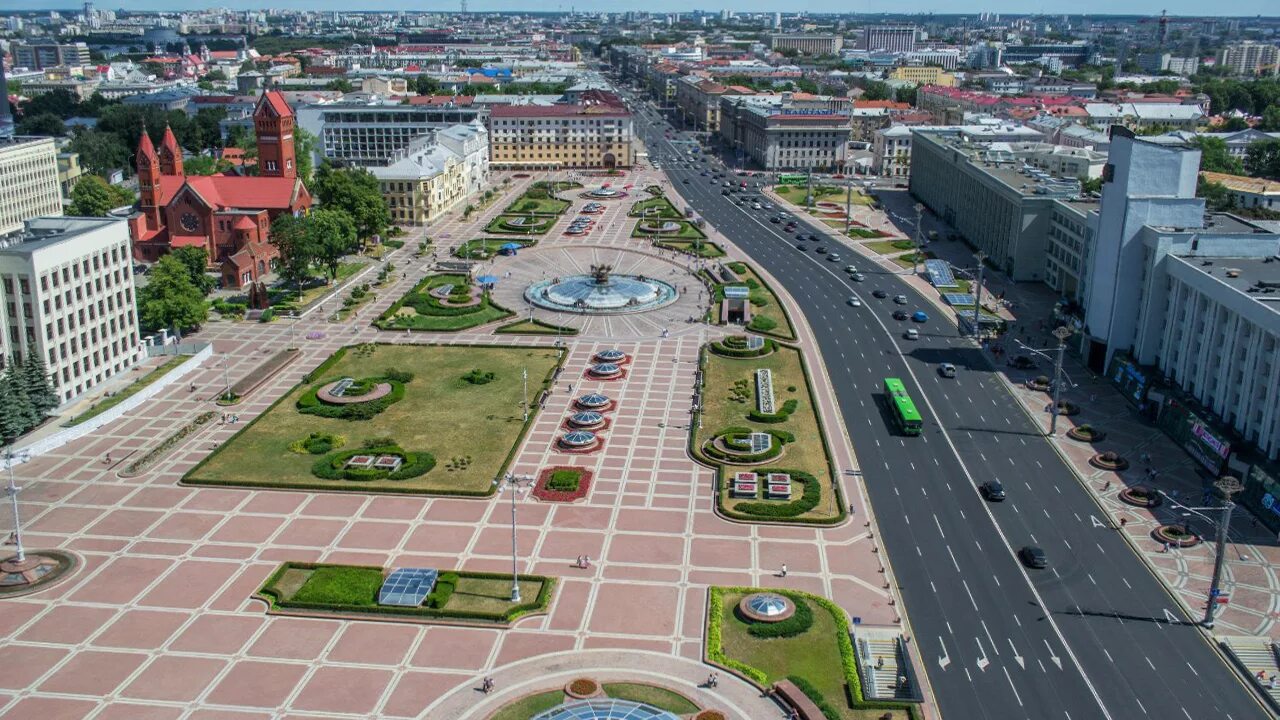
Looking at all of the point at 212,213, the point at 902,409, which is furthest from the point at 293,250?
the point at 902,409

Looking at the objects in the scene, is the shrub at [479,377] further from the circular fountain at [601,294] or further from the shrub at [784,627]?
the shrub at [784,627]

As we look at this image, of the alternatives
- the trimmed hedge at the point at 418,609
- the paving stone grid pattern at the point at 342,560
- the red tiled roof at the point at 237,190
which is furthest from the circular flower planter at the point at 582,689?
the red tiled roof at the point at 237,190

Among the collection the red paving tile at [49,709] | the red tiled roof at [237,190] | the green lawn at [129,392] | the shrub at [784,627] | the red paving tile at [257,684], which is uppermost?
the red tiled roof at [237,190]

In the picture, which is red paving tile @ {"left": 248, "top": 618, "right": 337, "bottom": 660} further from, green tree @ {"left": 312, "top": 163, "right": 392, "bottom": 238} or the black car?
green tree @ {"left": 312, "top": 163, "right": 392, "bottom": 238}

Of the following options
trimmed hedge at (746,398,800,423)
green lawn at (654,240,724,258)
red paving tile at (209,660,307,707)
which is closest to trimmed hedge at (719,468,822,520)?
trimmed hedge at (746,398,800,423)

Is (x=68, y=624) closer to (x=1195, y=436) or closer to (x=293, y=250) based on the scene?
(x=293, y=250)
